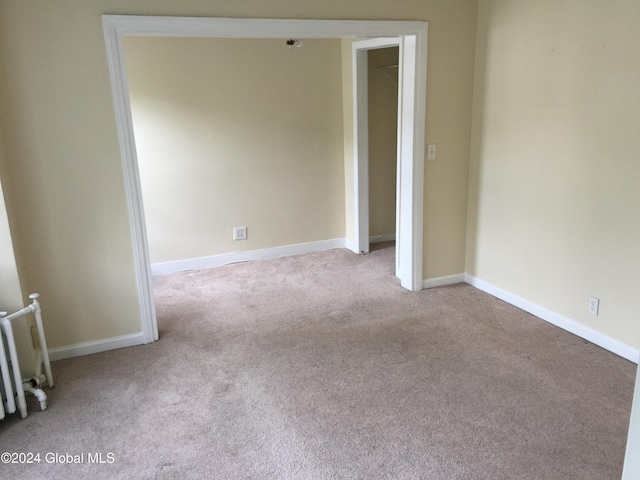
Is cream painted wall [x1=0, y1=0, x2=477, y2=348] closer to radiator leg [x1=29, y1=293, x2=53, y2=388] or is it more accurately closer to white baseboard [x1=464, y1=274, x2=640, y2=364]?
radiator leg [x1=29, y1=293, x2=53, y2=388]

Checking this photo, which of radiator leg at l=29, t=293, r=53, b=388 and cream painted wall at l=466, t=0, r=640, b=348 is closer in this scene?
radiator leg at l=29, t=293, r=53, b=388

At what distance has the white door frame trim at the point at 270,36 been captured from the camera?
9.20 feet

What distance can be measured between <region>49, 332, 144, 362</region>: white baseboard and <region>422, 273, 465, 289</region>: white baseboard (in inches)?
87.6

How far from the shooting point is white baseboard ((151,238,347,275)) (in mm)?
4676

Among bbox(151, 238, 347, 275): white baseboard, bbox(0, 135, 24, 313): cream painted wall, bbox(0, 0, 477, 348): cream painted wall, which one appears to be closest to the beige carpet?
bbox(0, 0, 477, 348): cream painted wall

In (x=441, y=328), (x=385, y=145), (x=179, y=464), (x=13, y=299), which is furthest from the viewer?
(x=385, y=145)

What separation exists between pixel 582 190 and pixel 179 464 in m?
2.68

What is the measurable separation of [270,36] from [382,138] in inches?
91.8

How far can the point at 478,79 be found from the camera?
3.67 m

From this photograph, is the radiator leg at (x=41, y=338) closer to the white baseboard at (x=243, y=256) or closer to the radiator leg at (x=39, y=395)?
the radiator leg at (x=39, y=395)

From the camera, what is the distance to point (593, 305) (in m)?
2.98

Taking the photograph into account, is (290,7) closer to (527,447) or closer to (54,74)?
(54,74)

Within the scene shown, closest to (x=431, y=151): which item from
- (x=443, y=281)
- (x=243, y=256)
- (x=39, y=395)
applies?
(x=443, y=281)

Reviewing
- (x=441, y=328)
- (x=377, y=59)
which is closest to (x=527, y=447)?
(x=441, y=328)
